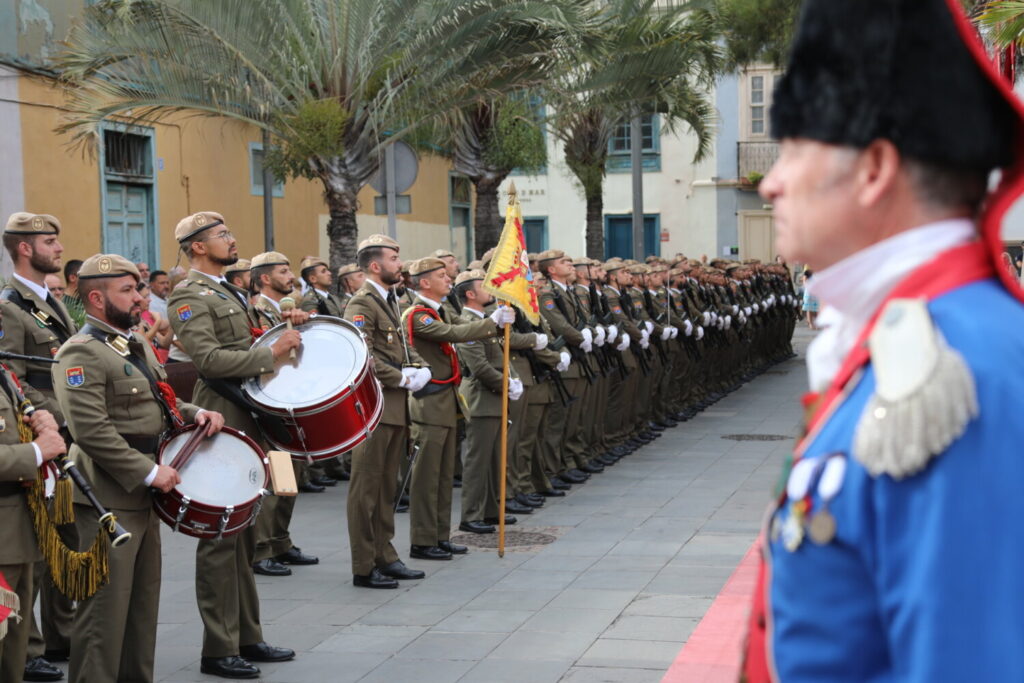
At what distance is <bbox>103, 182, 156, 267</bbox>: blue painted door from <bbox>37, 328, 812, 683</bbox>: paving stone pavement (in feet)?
26.5

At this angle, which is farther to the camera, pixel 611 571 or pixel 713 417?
pixel 713 417

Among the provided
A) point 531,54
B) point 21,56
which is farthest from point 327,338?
point 21,56

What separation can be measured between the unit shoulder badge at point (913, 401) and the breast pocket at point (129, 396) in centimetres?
448

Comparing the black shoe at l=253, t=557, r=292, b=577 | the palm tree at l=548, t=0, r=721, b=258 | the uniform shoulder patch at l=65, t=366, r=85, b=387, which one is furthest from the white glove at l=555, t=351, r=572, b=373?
the uniform shoulder patch at l=65, t=366, r=85, b=387

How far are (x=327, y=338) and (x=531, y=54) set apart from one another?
8216mm

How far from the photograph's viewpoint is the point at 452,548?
9125 mm

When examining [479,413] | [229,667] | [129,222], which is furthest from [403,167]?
[229,667]

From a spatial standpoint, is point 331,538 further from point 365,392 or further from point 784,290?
point 784,290

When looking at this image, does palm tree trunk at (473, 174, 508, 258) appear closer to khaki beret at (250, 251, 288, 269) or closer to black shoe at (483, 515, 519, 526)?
black shoe at (483, 515, 519, 526)

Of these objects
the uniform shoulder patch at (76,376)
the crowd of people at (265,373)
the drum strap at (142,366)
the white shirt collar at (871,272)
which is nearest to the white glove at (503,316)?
the crowd of people at (265,373)

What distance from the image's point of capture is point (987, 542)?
4.77ft

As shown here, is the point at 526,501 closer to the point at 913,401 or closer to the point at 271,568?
the point at 271,568

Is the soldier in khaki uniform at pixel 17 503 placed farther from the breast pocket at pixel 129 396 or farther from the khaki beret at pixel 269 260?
the khaki beret at pixel 269 260

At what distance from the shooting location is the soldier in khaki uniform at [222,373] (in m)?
6.32
